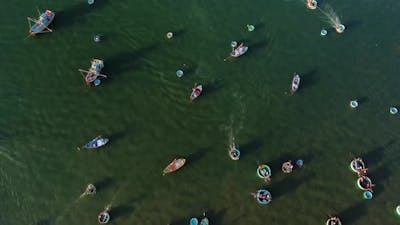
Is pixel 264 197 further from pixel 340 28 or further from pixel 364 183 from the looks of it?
pixel 340 28

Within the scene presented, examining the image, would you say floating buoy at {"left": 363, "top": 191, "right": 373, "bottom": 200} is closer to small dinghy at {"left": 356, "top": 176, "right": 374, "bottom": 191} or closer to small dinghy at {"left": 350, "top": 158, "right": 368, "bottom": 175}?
small dinghy at {"left": 356, "top": 176, "right": 374, "bottom": 191}

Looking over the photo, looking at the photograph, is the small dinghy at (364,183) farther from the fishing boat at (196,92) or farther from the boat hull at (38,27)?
the boat hull at (38,27)

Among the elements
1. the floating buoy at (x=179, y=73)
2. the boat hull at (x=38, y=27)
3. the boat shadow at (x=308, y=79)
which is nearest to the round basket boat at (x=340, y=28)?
the boat shadow at (x=308, y=79)

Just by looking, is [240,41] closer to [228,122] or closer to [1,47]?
[228,122]

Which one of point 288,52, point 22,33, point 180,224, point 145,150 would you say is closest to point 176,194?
point 180,224

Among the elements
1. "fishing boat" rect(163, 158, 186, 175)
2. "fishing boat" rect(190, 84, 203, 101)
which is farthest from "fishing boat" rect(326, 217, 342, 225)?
"fishing boat" rect(190, 84, 203, 101)
